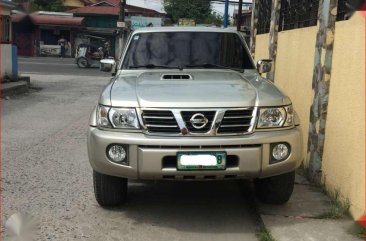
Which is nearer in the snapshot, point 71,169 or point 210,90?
point 210,90

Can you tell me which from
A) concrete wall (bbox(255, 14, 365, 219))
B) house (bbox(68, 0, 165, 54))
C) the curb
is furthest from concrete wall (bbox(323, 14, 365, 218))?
house (bbox(68, 0, 165, 54))

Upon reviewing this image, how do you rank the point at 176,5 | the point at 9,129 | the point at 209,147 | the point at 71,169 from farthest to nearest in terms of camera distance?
1. the point at 176,5
2. the point at 9,129
3. the point at 71,169
4. the point at 209,147

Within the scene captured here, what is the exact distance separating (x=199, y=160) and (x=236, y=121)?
43 centimetres

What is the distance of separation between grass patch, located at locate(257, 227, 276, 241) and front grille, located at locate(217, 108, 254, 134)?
83cm

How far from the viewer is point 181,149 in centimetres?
376

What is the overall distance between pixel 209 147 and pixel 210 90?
21.9 inches

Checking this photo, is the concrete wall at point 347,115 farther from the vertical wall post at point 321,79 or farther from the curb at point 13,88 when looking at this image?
the curb at point 13,88

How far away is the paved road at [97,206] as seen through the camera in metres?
4.01

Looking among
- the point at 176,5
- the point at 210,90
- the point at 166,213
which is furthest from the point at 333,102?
the point at 176,5

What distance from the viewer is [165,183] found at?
18.1 feet

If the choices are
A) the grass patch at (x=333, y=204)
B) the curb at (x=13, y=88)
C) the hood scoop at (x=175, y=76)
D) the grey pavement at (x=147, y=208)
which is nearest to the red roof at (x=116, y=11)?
the curb at (x=13, y=88)

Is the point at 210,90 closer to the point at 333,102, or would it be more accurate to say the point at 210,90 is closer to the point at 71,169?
the point at 333,102

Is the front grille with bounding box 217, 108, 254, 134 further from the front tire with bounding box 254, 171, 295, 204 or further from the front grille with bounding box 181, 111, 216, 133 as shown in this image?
the front tire with bounding box 254, 171, 295, 204

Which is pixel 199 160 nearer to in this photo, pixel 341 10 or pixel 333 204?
pixel 333 204
